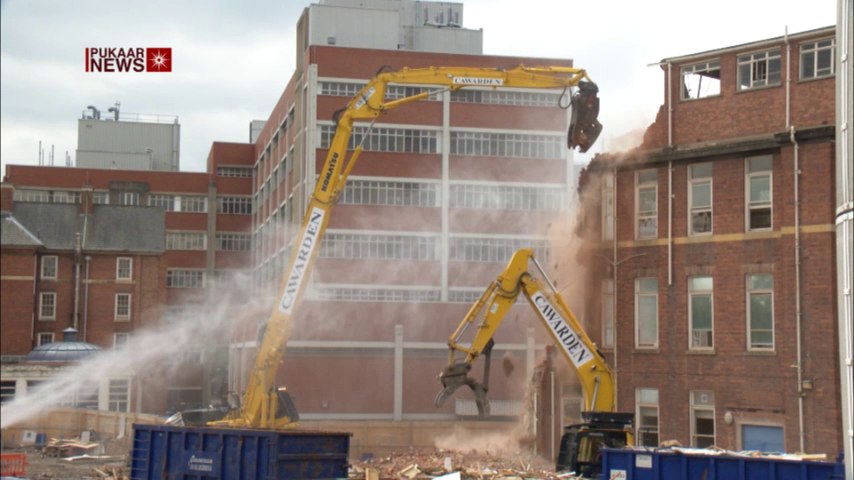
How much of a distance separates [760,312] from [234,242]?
6203 cm

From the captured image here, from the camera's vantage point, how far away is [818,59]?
85.6 ft

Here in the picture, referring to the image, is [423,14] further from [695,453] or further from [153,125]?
[695,453]

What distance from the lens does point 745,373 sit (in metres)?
26.7

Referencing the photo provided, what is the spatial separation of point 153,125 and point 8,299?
3096 cm

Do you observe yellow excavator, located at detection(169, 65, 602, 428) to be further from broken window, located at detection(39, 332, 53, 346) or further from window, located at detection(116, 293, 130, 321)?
window, located at detection(116, 293, 130, 321)

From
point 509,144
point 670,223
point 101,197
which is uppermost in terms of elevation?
point 509,144

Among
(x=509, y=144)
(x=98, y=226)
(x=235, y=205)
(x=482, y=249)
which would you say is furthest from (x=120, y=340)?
(x=509, y=144)

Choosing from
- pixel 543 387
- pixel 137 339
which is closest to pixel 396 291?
pixel 137 339

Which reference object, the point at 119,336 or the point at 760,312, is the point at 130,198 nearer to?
the point at 119,336

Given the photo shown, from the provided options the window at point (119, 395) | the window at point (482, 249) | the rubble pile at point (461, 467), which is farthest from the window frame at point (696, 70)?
the window at point (119, 395)

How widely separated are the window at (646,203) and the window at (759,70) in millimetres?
3722

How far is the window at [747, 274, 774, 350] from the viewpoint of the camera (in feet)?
87.2

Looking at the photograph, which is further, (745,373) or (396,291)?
(396,291)

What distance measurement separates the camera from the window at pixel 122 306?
66.1 metres
